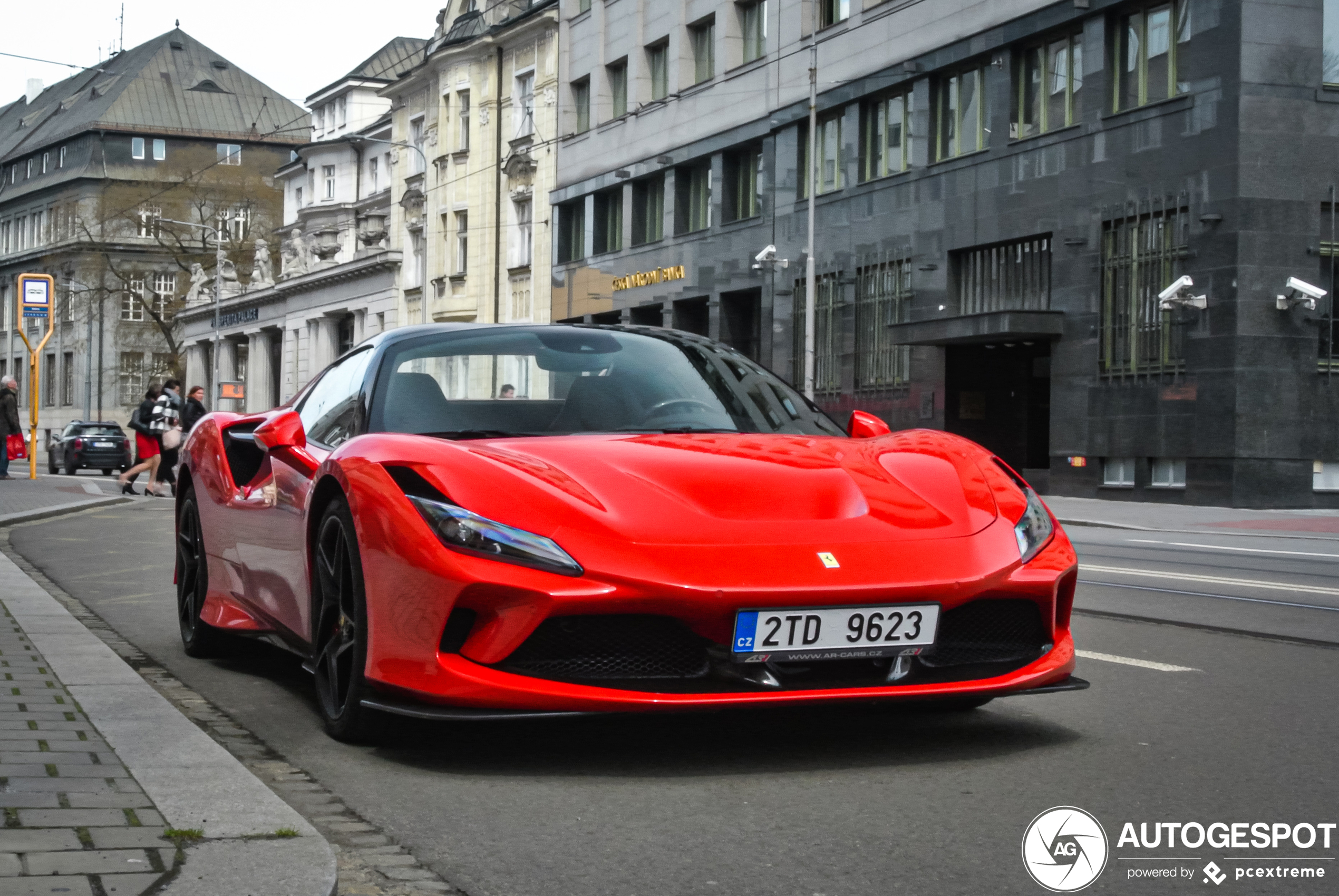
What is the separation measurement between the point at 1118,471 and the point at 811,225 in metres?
9.12

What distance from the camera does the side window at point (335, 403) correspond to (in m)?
5.81

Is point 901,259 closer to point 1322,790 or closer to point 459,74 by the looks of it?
point 459,74

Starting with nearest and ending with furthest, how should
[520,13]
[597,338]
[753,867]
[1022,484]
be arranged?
[753,867] → [1022,484] → [597,338] → [520,13]

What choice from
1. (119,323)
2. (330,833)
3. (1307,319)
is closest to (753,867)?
(330,833)

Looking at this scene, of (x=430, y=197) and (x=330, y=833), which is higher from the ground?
(x=430, y=197)

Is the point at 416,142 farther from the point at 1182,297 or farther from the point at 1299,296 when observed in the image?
the point at 1299,296

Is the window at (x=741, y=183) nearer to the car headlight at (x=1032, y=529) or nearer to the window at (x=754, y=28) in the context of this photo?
the window at (x=754, y=28)

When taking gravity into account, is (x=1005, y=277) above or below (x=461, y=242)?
below

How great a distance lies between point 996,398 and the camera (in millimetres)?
33469

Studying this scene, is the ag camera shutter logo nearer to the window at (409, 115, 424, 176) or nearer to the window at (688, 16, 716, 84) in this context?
the window at (688, 16, 716, 84)

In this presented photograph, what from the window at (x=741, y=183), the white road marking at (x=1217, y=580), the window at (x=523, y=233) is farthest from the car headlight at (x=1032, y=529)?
the window at (x=523, y=233)

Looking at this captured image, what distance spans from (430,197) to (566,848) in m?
56.7

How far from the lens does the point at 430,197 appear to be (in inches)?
2328

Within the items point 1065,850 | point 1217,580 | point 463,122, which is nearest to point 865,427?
point 1065,850
